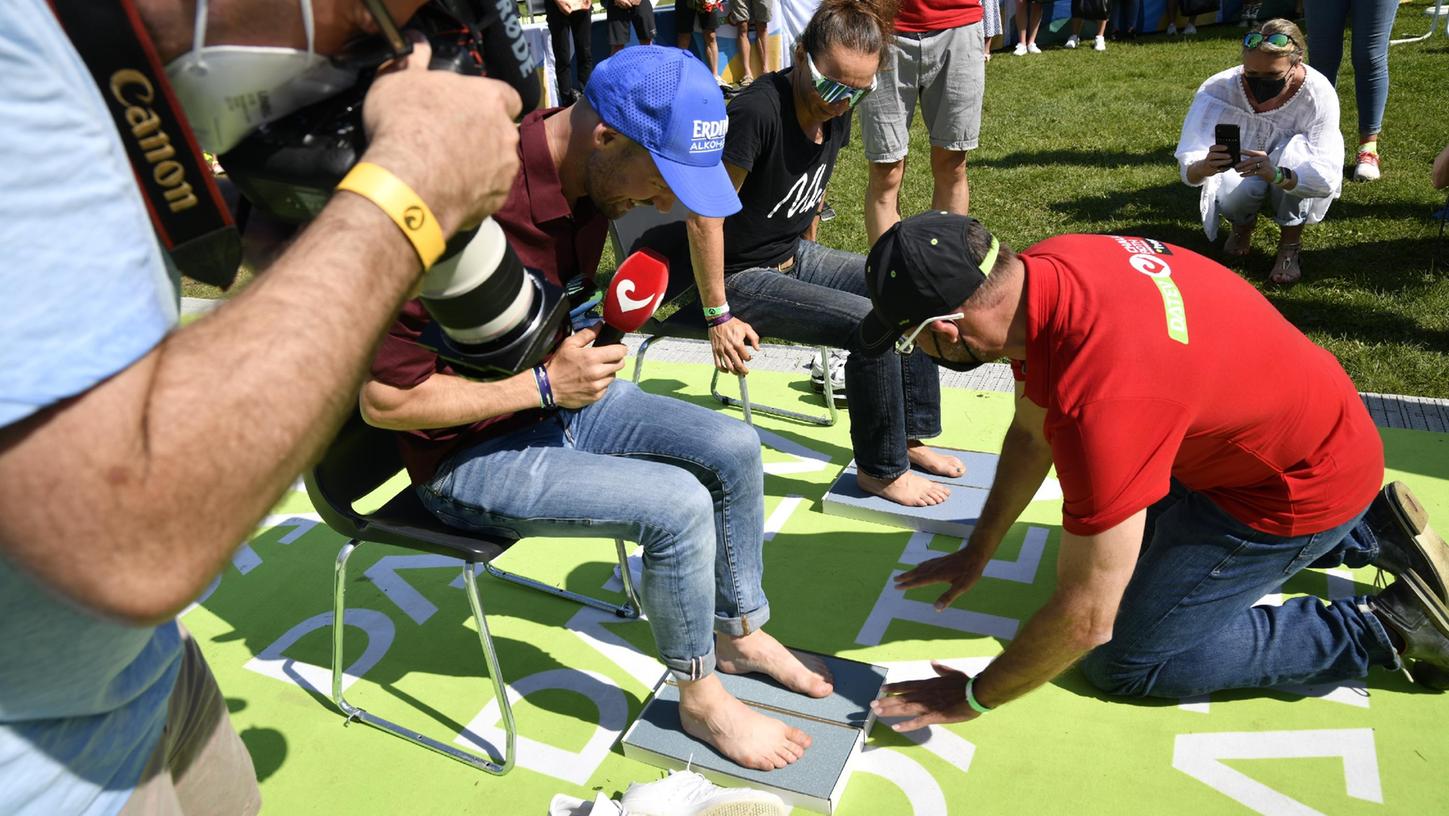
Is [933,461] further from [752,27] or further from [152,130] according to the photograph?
[752,27]

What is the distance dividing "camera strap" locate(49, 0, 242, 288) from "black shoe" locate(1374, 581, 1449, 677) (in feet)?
8.61

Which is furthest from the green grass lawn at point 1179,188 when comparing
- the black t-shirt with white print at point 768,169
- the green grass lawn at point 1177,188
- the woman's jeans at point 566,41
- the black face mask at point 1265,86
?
the woman's jeans at point 566,41

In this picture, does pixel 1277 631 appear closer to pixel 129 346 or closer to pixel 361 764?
pixel 361 764

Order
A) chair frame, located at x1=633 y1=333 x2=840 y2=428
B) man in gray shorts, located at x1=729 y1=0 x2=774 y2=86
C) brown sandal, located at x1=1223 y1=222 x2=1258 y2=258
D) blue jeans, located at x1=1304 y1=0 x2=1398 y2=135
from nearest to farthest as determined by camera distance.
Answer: chair frame, located at x1=633 y1=333 x2=840 y2=428, brown sandal, located at x1=1223 y1=222 x2=1258 y2=258, blue jeans, located at x1=1304 y1=0 x2=1398 y2=135, man in gray shorts, located at x1=729 y1=0 x2=774 y2=86

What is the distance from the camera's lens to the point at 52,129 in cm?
72

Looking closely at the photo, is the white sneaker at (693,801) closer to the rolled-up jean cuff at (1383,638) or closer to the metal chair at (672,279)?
the rolled-up jean cuff at (1383,638)

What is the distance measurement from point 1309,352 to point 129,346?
239cm

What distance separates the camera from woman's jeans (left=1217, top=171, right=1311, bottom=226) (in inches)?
201

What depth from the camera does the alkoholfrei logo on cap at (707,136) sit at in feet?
7.62

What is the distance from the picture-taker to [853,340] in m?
3.31

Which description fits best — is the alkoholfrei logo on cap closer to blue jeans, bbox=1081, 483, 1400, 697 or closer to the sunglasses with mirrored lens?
blue jeans, bbox=1081, 483, 1400, 697

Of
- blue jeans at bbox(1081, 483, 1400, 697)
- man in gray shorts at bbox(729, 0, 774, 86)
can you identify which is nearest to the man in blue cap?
blue jeans at bbox(1081, 483, 1400, 697)

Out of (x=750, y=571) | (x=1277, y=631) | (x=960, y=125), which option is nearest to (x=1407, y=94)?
(x=960, y=125)

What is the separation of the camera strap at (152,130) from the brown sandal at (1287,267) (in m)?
5.36
